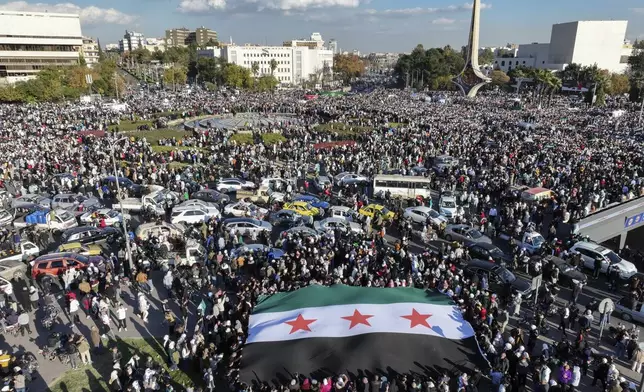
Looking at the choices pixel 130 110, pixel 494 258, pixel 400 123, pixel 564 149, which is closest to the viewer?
pixel 494 258

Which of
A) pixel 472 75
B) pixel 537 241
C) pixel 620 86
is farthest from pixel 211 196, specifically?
pixel 620 86

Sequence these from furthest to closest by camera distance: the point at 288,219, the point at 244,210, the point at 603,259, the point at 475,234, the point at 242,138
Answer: the point at 242,138, the point at 244,210, the point at 288,219, the point at 475,234, the point at 603,259

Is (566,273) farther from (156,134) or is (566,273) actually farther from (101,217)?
(156,134)

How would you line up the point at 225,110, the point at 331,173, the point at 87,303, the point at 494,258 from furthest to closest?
1. the point at 225,110
2. the point at 331,173
3. the point at 494,258
4. the point at 87,303

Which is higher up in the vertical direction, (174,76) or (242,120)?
(174,76)

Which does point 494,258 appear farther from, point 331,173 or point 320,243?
point 331,173

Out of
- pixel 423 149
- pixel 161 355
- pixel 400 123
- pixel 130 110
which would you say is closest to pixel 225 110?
pixel 130 110
